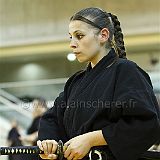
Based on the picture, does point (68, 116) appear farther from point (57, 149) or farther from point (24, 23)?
point (24, 23)

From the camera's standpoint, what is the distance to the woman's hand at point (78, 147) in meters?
1.22

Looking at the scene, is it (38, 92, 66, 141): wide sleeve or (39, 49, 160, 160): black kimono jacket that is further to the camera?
(38, 92, 66, 141): wide sleeve

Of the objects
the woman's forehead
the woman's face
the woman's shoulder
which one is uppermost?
the woman's forehead

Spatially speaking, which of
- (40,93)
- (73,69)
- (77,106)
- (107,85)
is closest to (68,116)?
(77,106)

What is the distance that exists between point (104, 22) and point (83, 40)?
11cm

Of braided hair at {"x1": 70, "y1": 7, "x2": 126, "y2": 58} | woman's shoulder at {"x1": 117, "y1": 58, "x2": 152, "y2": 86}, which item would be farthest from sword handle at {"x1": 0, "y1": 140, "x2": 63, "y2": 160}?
braided hair at {"x1": 70, "y1": 7, "x2": 126, "y2": 58}

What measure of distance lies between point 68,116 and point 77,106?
51 mm

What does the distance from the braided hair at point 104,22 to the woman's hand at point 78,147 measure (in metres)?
0.38

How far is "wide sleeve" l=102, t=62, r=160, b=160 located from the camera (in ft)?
4.00

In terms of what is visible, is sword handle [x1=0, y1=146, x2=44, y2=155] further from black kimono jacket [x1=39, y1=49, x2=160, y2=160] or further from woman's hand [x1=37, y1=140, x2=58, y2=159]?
black kimono jacket [x1=39, y1=49, x2=160, y2=160]

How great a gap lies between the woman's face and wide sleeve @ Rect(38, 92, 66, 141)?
0.68ft

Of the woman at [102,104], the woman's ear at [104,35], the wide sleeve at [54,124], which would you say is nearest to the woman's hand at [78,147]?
the woman at [102,104]

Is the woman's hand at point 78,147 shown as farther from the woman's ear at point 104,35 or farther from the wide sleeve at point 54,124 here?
the woman's ear at point 104,35

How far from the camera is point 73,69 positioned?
9609 mm
